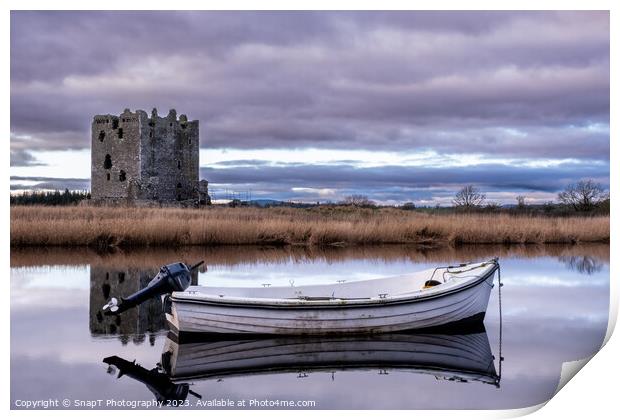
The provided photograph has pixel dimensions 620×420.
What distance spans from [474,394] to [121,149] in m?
29.2

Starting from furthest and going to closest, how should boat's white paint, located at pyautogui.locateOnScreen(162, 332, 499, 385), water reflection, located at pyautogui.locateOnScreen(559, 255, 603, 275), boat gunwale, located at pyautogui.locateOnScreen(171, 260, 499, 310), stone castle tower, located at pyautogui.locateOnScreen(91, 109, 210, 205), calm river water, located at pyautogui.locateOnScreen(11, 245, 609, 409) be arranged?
stone castle tower, located at pyautogui.locateOnScreen(91, 109, 210, 205)
water reflection, located at pyautogui.locateOnScreen(559, 255, 603, 275)
boat gunwale, located at pyautogui.locateOnScreen(171, 260, 499, 310)
boat's white paint, located at pyautogui.locateOnScreen(162, 332, 499, 385)
calm river water, located at pyautogui.locateOnScreen(11, 245, 609, 409)

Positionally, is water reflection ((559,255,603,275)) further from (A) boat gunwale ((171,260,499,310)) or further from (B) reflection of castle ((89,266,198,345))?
(B) reflection of castle ((89,266,198,345))

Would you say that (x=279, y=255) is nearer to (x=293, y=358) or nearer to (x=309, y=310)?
(x=309, y=310)

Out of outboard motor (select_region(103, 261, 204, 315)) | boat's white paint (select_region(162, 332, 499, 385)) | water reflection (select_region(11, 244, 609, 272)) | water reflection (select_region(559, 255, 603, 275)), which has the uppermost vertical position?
outboard motor (select_region(103, 261, 204, 315))

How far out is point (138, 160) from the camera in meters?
32.4

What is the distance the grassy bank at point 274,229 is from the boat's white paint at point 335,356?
9.76 m

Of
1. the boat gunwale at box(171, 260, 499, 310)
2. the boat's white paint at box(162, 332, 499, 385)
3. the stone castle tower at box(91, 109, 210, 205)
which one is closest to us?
the boat's white paint at box(162, 332, 499, 385)

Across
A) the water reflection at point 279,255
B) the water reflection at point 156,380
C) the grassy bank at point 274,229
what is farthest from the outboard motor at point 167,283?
the grassy bank at point 274,229

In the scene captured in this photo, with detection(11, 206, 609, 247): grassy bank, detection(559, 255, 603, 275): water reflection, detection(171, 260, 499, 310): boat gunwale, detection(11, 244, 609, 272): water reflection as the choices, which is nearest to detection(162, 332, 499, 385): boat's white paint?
detection(171, 260, 499, 310): boat gunwale

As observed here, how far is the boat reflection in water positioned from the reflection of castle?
26.8 inches

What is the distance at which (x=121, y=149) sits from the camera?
32875mm

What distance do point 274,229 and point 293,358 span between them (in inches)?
451

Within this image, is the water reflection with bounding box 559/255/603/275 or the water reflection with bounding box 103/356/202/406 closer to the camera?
the water reflection with bounding box 103/356/202/406

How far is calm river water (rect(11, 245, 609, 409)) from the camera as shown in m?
5.89
